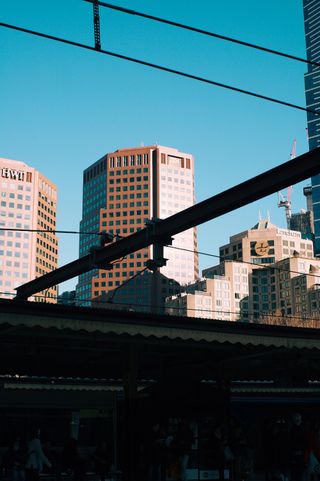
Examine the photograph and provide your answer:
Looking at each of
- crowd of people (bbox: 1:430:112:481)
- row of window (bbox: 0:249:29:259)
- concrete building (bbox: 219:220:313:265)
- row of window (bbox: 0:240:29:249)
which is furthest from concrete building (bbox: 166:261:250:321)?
crowd of people (bbox: 1:430:112:481)

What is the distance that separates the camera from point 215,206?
839 inches

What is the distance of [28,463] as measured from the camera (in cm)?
1427

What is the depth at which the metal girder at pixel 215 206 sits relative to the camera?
60.8 ft

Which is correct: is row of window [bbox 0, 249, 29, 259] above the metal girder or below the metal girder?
above

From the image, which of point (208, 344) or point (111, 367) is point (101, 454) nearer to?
point (111, 367)

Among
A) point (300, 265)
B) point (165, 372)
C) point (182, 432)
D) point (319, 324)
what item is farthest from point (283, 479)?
point (300, 265)

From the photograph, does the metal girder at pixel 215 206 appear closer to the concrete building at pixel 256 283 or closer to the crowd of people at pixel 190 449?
the crowd of people at pixel 190 449

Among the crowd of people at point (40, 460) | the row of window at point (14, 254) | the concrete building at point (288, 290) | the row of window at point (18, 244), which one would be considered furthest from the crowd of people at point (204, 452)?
the row of window at point (18, 244)

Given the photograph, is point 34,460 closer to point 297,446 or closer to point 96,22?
point 297,446

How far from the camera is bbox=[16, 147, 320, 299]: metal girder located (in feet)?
60.8

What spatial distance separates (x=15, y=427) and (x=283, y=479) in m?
8.70

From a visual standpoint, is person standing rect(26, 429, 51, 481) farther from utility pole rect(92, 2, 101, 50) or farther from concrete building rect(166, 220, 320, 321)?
concrete building rect(166, 220, 320, 321)

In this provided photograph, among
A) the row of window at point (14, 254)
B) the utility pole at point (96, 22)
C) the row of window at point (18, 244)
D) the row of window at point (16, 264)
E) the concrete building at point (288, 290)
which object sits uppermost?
the row of window at point (18, 244)

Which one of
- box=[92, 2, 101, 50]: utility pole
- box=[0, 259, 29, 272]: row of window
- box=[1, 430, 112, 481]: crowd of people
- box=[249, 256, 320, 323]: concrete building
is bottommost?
box=[1, 430, 112, 481]: crowd of people
